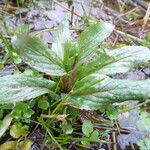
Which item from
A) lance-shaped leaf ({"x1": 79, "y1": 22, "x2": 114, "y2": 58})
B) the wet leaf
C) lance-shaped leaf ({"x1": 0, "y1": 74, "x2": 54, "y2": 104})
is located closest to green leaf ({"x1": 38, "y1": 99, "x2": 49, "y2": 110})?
lance-shaped leaf ({"x1": 0, "y1": 74, "x2": 54, "y2": 104})

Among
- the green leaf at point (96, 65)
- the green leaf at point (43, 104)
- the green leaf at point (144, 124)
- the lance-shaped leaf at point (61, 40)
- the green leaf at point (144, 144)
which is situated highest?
the lance-shaped leaf at point (61, 40)

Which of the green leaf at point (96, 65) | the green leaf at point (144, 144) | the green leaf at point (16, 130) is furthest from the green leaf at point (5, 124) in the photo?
the green leaf at point (144, 144)

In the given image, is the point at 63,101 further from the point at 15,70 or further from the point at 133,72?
the point at 133,72

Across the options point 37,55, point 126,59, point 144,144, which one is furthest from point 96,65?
point 144,144

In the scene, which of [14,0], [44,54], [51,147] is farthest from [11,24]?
[51,147]

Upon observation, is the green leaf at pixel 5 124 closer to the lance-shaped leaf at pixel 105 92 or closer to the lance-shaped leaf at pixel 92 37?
the lance-shaped leaf at pixel 105 92

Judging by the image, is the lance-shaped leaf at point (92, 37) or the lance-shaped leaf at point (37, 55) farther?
the lance-shaped leaf at point (92, 37)
